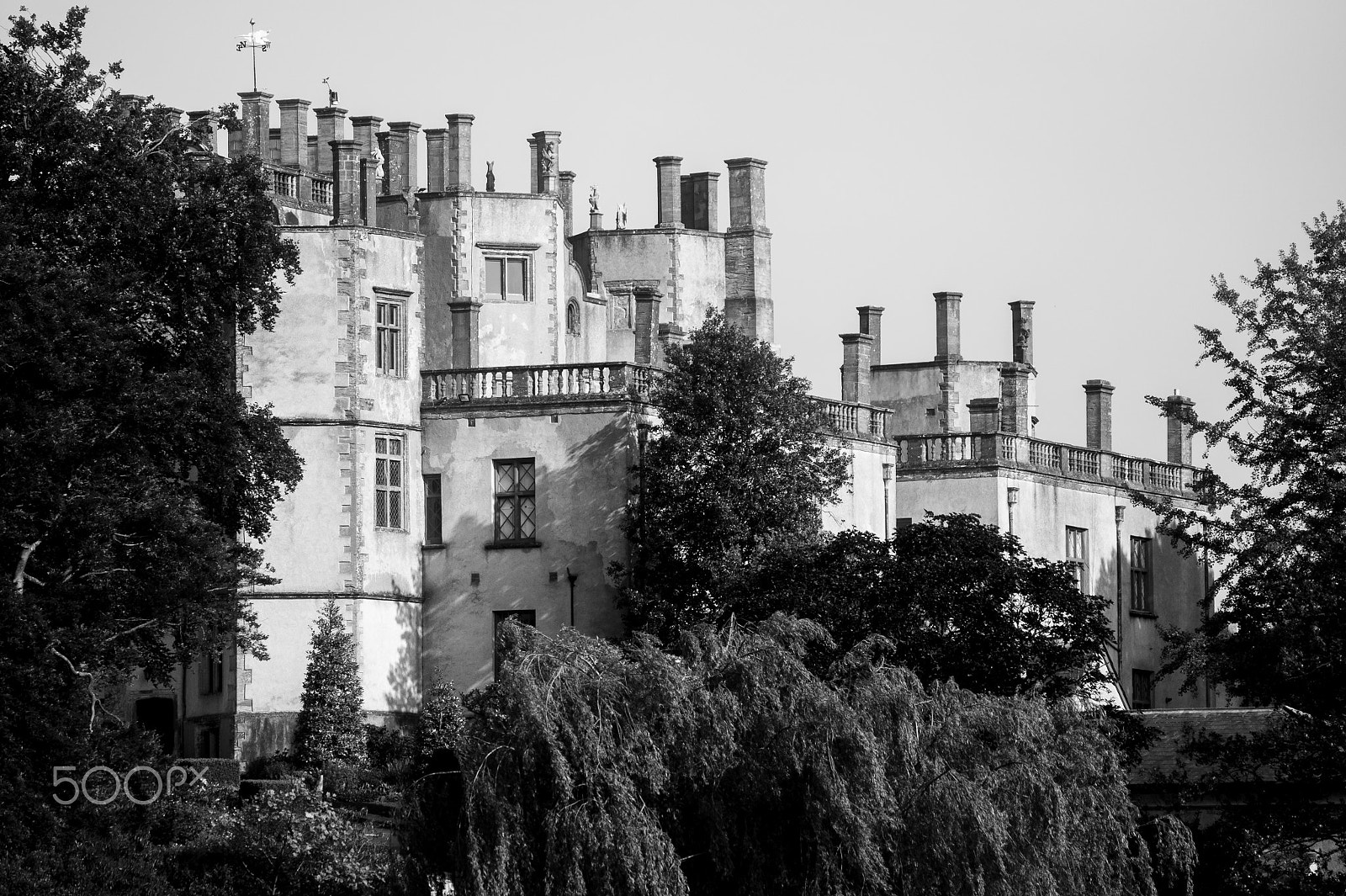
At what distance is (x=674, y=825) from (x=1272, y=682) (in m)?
11.8

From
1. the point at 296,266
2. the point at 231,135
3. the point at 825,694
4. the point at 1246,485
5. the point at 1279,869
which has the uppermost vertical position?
the point at 231,135

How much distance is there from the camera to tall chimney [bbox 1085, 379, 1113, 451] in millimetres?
67625

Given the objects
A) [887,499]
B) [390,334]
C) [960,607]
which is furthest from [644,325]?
[960,607]

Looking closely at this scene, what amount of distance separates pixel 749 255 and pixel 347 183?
19.5 meters

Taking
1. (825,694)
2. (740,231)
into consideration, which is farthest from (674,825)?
(740,231)

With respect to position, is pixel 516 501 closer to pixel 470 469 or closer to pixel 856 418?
pixel 470 469

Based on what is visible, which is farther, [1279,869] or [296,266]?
[296,266]

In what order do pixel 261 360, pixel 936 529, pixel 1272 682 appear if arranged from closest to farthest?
pixel 1272 682 → pixel 936 529 → pixel 261 360

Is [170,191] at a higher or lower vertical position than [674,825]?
higher

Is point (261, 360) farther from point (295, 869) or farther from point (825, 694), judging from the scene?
point (825, 694)

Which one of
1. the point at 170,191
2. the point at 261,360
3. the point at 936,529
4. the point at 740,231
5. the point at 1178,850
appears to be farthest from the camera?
the point at 740,231

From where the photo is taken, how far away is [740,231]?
238 feet

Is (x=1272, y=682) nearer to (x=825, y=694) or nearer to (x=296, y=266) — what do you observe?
(x=825, y=694)

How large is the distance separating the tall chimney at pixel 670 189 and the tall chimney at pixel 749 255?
145 cm
